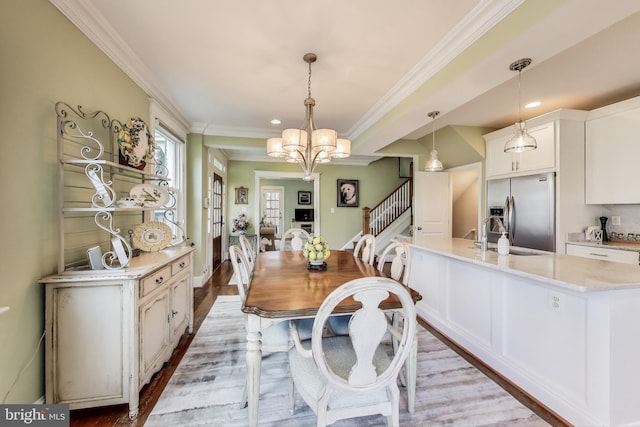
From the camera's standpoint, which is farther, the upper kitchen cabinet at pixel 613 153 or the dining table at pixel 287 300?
the upper kitchen cabinet at pixel 613 153

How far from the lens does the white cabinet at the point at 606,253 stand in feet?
8.66

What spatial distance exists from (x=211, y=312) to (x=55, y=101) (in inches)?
96.9

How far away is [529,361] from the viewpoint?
181 cm

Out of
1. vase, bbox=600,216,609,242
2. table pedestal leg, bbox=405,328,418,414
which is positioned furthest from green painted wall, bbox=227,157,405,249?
table pedestal leg, bbox=405,328,418,414

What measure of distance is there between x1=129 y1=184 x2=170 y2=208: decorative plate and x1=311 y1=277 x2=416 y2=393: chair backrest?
1.71m

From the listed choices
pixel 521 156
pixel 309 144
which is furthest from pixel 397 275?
pixel 521 156

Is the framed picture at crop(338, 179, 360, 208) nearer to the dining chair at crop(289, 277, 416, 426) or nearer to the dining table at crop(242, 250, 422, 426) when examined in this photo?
the dining table at crop(242, 250, 422, 426)

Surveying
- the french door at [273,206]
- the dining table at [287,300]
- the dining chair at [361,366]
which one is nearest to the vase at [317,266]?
the dining table at [287,300]

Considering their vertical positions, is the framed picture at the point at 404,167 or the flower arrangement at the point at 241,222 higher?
the framed picture at the point at 404,167

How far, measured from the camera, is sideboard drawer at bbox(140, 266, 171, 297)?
167 centimetres

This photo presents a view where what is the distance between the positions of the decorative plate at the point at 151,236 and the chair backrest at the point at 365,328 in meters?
1.77

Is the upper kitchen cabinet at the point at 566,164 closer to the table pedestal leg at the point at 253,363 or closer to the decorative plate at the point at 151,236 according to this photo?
the table pedestal leg at the point at 253,363

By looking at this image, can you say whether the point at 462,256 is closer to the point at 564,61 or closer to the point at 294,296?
the point at 294,296

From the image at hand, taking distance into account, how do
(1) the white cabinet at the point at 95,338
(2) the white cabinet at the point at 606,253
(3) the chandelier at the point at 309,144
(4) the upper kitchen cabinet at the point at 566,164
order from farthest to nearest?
(4) the upper kitchen cabinet at the point at 566,164 < (2) the white cabinet at the point at 606,253 < (3) the chandelier at the point at 309,144 < (1) the white cabinet at the point at 95,338
